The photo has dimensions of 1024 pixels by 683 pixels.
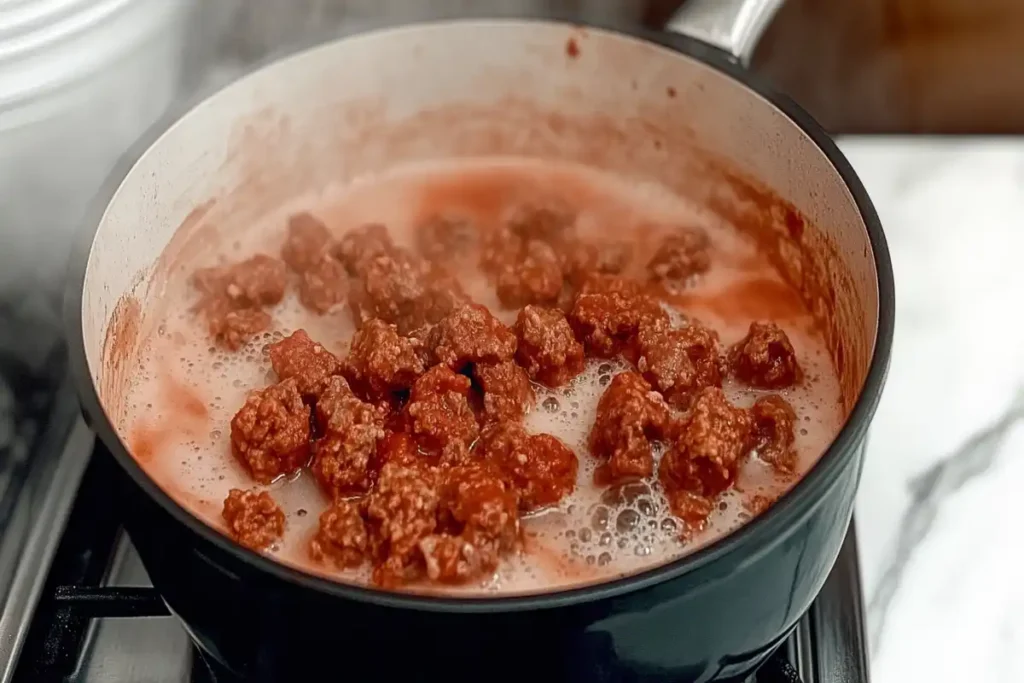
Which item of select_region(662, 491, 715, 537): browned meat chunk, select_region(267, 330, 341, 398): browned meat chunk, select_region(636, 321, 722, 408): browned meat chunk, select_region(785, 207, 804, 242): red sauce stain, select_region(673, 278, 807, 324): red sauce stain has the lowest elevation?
select_region(267, 330, 341, 398): browned meat chunk

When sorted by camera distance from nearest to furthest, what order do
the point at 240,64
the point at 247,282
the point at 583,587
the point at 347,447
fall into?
1. the point at 583,587
2. the point at 347,447
3. the point at 247,282
4. the point at 240,64

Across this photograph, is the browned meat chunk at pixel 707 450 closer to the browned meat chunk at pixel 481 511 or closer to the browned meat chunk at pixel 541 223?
the browned meat chunk at pixel 481 511

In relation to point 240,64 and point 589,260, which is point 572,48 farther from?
point 240,64

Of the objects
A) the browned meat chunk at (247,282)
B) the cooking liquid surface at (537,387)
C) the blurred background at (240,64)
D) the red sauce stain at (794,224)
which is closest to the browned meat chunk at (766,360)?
the cooking liquid surface at (537,387)

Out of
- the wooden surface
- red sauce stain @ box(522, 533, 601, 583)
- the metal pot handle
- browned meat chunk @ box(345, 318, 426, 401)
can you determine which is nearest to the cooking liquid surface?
red sauce stain @ box(522, 533, 601, 583)

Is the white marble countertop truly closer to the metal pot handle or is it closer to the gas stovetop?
the gas stovetop

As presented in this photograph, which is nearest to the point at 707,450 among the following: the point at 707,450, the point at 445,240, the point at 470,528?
the point at 707,450

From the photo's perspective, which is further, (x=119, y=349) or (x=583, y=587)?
(x=119, y=349)

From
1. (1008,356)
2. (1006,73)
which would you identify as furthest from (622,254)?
(1006,73)
